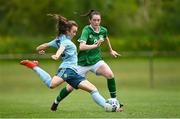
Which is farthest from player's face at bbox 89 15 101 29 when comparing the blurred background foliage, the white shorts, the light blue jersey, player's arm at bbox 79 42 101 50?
the blurred background foliage

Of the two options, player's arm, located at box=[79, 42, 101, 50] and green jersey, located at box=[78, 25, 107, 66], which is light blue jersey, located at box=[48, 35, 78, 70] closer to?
player's arm, located at box=[79, 42, 101, 50]

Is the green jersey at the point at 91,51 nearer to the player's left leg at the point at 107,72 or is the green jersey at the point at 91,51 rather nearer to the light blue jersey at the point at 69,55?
the player's left leg at the point at 107,72

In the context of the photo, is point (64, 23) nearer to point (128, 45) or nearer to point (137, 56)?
point (137, 56)

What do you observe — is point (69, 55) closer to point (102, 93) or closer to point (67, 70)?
point (67, 70)

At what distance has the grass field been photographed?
14203 millimetres

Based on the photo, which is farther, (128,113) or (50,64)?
(50,64)

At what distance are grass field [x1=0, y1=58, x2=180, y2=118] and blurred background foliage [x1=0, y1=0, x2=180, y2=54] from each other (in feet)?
25.2

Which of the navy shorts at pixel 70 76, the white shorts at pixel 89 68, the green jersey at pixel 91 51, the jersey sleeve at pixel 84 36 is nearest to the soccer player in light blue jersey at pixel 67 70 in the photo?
the navy shorts at pixel 70 76


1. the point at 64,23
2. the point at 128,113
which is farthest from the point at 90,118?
the point at 64,23

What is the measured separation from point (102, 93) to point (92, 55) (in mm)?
9034

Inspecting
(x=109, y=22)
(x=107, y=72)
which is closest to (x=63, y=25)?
(x=107, y=72)

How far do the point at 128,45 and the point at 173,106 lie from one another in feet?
115

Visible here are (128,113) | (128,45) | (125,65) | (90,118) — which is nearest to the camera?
(90,118)

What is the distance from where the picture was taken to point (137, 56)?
32.3 meters
